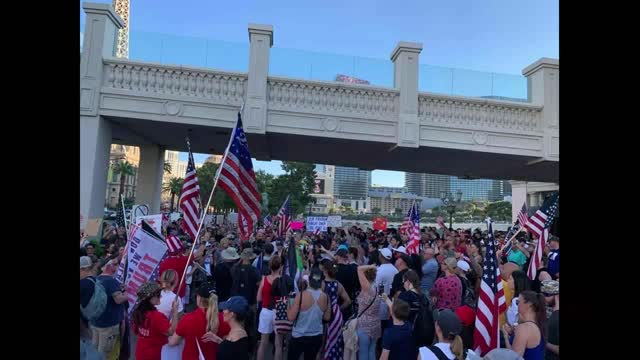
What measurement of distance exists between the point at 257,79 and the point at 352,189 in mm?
131236

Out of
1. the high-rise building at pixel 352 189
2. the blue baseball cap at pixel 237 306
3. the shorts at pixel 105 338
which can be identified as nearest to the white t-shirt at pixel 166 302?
A: the shorts at pixel 105 338

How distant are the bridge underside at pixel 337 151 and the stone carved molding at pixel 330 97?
1.00 metres

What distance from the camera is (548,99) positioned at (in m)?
14.5

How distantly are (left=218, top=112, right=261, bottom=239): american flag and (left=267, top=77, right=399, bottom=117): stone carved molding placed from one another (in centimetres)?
676

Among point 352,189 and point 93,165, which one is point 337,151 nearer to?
point 93,165

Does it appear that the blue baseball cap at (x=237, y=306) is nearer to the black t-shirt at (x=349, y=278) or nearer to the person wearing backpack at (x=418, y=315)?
the person wearing backpack at (x=418, y=315)

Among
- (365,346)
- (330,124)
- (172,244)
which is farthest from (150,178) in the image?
(365,346)

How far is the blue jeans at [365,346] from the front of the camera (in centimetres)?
542
